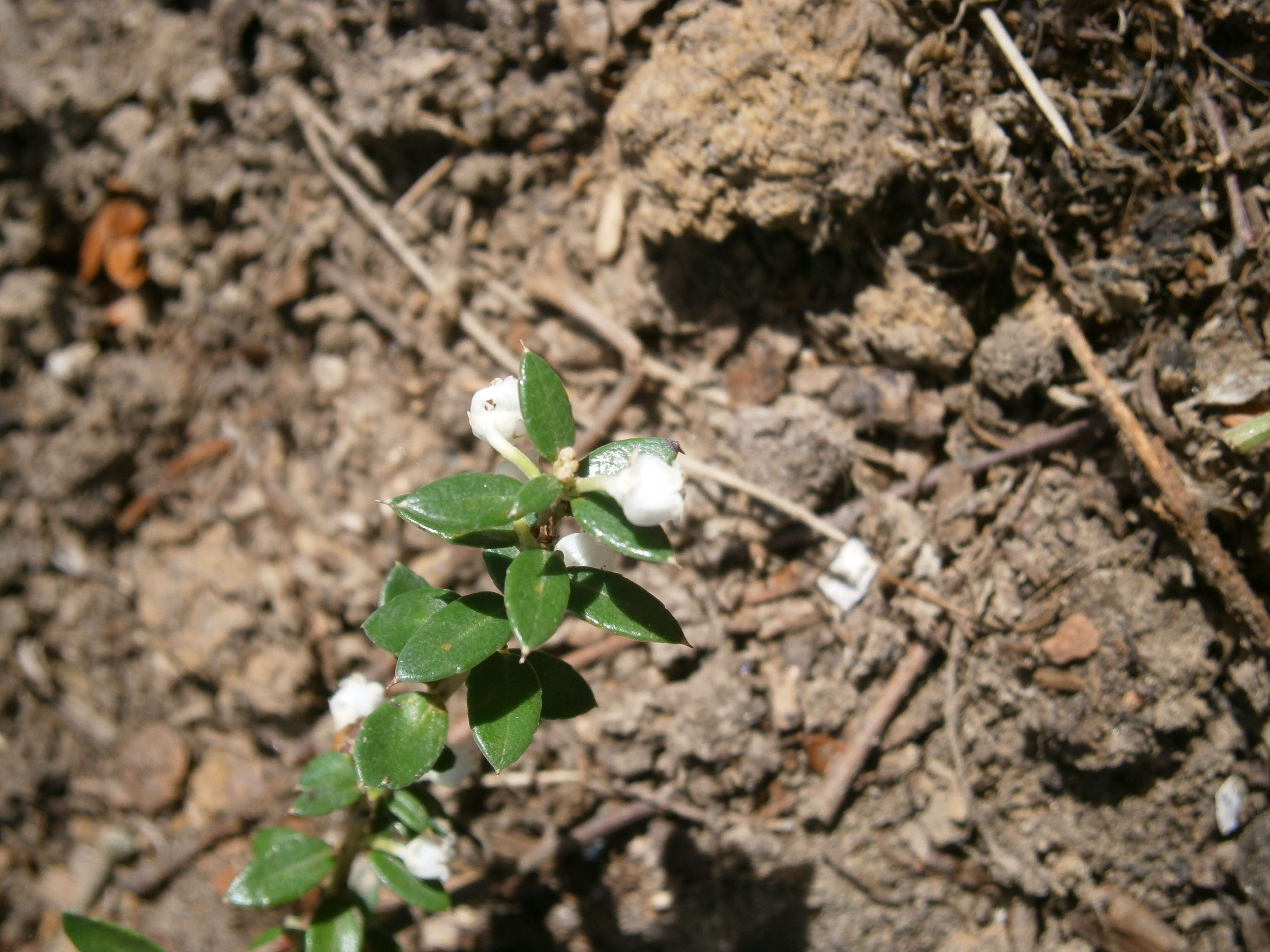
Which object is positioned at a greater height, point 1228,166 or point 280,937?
point 1228,166

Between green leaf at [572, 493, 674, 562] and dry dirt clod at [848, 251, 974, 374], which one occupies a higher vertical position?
green leaf at [572, 493, 674, 562]

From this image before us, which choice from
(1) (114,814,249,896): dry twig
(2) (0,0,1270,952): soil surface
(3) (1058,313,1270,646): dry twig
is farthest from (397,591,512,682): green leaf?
(1) (114,814,249,896): dry twig

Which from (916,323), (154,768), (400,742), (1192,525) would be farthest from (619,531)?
(154,768)

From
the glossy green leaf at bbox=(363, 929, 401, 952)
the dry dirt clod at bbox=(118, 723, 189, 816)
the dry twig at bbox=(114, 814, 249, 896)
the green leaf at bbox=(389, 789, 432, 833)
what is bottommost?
the dry twig at bbox=(114, 814, 249, 896)

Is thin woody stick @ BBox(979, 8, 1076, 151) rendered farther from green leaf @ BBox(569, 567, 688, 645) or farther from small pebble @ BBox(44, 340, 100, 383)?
small pebble @ BBox(44, 340, 100, 383)

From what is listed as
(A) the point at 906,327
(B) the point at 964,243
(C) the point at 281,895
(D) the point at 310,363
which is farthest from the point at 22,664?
(B) the point at 964,243

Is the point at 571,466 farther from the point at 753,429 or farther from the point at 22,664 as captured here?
the point at 22,664

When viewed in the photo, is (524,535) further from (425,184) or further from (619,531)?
(425,184)
